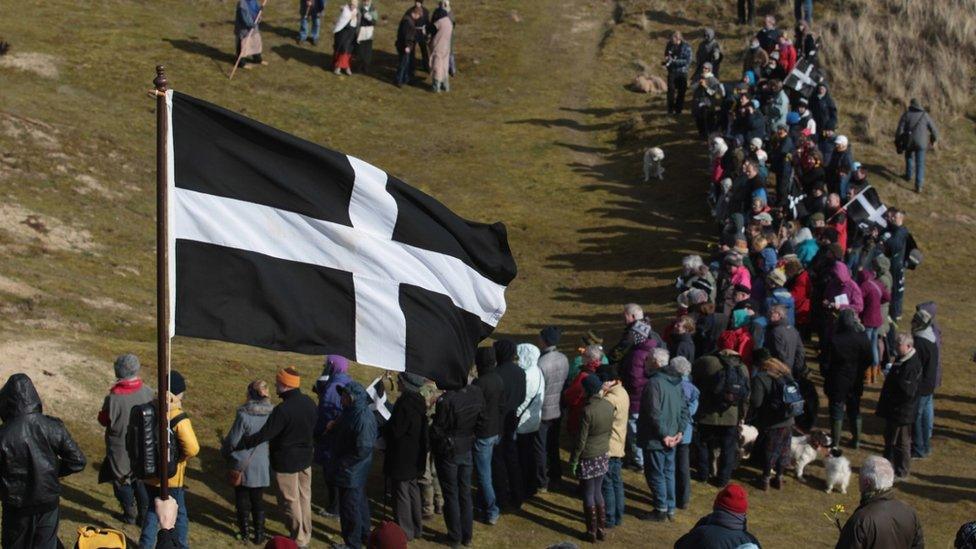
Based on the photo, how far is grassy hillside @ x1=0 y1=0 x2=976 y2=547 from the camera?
1555 centimetres

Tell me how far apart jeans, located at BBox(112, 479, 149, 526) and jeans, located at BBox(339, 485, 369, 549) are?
5.65 feet

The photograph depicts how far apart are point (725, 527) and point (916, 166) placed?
2081 centimetres

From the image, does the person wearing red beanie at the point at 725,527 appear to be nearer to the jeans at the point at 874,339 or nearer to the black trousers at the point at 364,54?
the jeans at the point at 874,339

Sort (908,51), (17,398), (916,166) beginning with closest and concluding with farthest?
(17,398) < (916,166) < (908,51)

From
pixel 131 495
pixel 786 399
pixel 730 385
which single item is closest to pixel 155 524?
pixel 131 495

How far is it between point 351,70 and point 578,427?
20969mm

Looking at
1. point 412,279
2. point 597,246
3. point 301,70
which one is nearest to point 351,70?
point 301,70

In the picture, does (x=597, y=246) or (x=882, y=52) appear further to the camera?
(x=882, y=52)

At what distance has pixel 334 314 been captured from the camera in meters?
9.35

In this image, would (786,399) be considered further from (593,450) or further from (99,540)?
(99,540)

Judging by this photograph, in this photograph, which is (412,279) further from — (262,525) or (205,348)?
(205,348)

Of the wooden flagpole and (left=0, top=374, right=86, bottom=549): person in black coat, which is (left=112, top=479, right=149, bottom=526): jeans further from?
the wooden flagpole

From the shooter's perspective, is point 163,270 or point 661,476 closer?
point 163,270

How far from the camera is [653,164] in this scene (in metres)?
28.7
